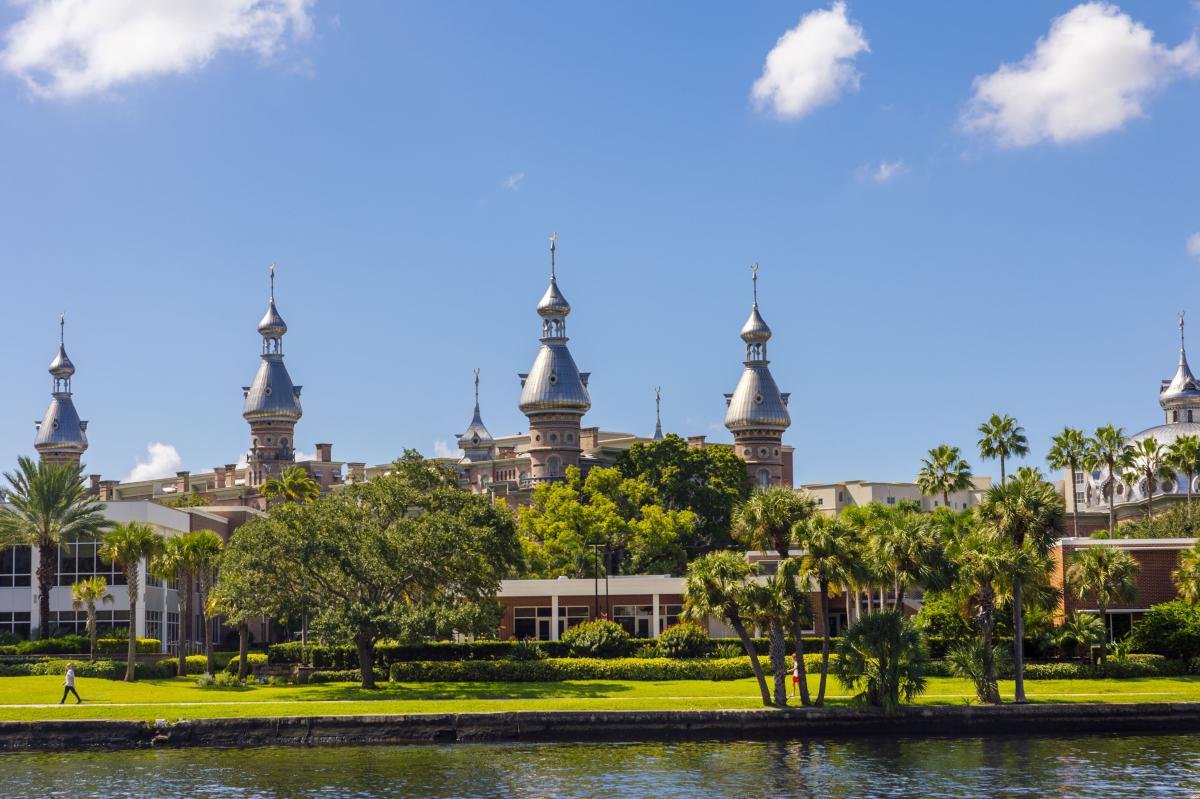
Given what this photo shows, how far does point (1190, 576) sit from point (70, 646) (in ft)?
141

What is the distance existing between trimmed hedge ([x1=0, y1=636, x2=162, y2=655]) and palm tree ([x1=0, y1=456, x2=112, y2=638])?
1.90m

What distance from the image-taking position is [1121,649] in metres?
58.2

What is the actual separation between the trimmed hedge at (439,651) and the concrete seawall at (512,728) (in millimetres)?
13661

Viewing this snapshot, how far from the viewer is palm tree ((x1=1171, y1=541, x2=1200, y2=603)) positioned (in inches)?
2309

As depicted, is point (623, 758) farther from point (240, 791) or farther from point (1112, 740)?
point (1112, 740)

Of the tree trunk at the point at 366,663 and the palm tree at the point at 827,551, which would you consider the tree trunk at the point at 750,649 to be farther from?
the tree trunk at the point at 366,663

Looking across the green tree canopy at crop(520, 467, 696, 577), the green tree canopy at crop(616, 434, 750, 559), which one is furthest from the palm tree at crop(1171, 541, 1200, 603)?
the green tree canopy at crop(616, 434, 750, 559)

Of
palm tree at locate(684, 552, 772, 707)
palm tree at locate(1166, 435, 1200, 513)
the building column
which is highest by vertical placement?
palm tree at locate(1166, 435, 1200, 513)

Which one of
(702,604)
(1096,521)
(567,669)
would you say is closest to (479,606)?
(567,669)

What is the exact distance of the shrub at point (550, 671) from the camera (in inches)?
2279

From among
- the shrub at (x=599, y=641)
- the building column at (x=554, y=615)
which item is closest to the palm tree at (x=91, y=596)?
the shrub at (x=599, y=641)

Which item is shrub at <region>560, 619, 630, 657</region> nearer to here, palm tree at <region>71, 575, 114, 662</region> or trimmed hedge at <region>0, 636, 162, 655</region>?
trimmed hedge at <region>0, 636, 162, 655</region>

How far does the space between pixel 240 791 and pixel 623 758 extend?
1018 cm

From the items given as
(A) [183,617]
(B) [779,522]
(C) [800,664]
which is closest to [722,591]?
(B) [779,522]
